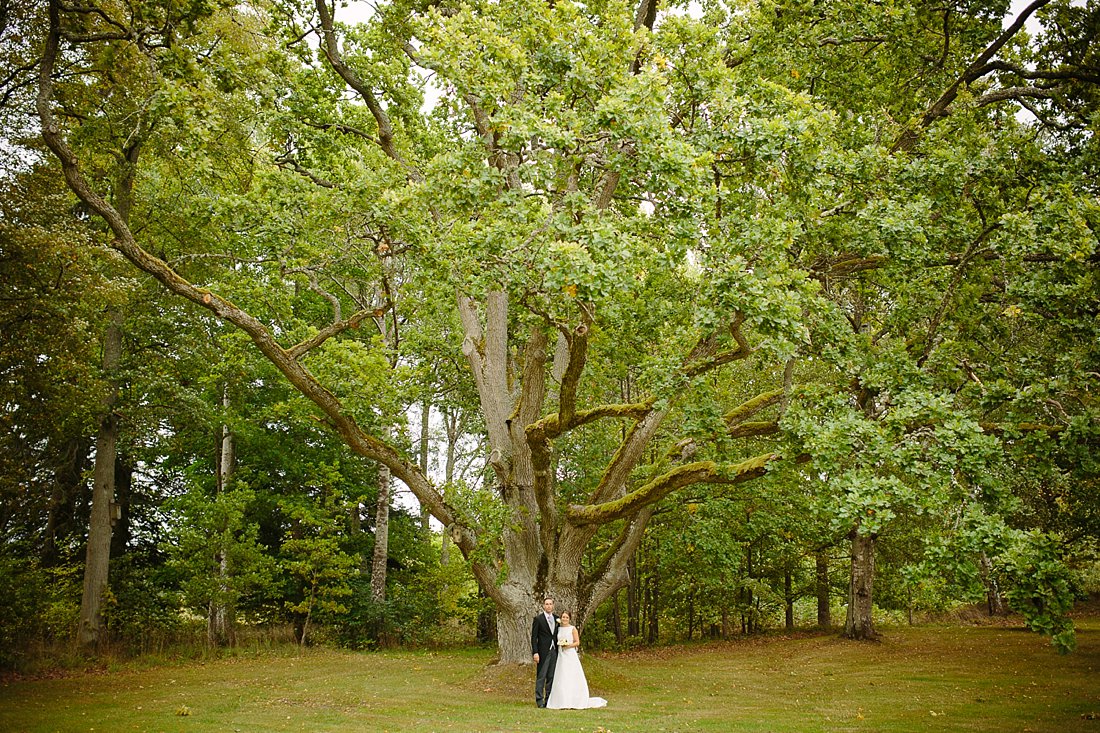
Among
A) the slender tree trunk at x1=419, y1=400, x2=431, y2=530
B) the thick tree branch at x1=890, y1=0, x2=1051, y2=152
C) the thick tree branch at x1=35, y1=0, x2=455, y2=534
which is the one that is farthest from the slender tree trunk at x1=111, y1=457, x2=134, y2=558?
the thick tree branch at x1=890, y1=0, x2=1051, y2=152

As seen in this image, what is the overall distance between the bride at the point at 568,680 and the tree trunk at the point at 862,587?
39.9ft

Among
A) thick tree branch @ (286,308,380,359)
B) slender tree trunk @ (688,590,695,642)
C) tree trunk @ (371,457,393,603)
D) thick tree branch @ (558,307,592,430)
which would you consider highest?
thick tree branch @ (286,308,380,359)

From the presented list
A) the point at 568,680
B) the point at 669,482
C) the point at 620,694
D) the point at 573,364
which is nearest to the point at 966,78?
the point at 573,364

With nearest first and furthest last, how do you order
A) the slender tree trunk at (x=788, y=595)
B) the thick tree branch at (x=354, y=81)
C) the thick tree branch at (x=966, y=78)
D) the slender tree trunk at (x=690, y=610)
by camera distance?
1. the thick tree branch at (x=966, y=78)
2. the thick tree branch at (x=354, y=81)
3. the slender tree trunk at (x=690, y=610)
4. the slender tree trunk at (x=788, y=595)

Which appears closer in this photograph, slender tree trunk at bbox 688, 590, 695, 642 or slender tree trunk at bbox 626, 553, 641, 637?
slender tree trunk at bbox 626, 553, 641, 637

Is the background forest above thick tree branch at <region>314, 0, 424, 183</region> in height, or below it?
below

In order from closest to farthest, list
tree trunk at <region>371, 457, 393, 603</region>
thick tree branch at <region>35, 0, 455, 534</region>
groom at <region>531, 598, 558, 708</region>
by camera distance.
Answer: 1. thick tree branch at <region>35, 0, 455, 534</region>
2. groom at <region>531, 598, 558, 708</region>
3. tree trunk at <region>371, 457, 393, 603</region>

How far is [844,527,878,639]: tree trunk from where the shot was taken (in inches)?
797

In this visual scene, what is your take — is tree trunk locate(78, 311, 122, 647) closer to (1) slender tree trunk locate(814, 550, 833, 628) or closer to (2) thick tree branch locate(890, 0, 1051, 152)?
(2) thick tree branch locate(890, 0, 1051, 152)

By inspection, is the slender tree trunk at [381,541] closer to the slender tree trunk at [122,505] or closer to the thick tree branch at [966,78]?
the slender tree trunk at [122,505]

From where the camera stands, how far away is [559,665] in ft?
36.1

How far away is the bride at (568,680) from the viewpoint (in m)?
10.8

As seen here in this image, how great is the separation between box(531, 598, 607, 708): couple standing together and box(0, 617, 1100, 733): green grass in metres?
0.44

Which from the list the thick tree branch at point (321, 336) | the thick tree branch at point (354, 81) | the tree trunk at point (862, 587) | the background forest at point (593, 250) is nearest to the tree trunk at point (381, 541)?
Answer: the background forest at point (593, 250)
